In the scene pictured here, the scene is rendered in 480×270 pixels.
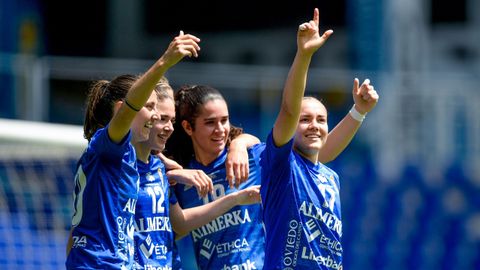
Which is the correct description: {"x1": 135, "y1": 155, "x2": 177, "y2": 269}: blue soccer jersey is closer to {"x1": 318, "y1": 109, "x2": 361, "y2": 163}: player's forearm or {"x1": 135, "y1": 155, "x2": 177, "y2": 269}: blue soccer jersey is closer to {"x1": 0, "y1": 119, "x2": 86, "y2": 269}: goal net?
{"x1": 318, "y1": 109, "x2": 361, "y2": 163}: player's forearm

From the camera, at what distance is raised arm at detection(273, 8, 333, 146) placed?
4520mm

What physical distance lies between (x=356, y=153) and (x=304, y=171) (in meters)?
7.79

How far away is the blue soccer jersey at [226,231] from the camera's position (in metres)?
5.30

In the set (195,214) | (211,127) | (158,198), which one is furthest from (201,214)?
(211,127)

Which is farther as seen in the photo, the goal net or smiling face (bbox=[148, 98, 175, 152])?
the goal net

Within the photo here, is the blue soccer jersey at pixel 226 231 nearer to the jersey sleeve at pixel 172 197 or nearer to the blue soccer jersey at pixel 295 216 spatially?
the jersey sleeve at pixel 172 197

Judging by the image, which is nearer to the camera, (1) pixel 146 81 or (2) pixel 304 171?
(1) pixel 146 81

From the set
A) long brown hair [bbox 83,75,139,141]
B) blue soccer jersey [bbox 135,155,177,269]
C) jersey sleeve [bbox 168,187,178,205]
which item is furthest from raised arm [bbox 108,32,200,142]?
jersey sleeve [bbox 168,187,178,205]

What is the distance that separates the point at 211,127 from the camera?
17.5 ft

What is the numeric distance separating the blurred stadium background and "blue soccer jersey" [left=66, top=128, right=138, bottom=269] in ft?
9.65

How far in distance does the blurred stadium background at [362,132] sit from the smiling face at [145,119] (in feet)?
9.21

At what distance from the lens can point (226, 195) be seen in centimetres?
529

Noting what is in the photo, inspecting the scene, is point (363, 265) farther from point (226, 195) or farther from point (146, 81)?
point (146, 81)

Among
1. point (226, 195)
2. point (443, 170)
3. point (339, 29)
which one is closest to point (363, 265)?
point (443, 170)
